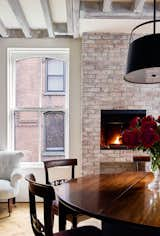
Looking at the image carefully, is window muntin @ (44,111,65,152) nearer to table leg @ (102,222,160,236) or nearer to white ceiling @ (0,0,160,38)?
white ceiling @ (0,0,160,38)

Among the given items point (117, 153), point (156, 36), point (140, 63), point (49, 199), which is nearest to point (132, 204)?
point (49, 199)

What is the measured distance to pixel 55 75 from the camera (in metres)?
4.97

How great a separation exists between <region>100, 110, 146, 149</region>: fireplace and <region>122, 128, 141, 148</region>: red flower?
2.48 m

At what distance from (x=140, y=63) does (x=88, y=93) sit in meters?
2.63

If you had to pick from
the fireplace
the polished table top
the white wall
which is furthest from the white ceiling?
the polished table top

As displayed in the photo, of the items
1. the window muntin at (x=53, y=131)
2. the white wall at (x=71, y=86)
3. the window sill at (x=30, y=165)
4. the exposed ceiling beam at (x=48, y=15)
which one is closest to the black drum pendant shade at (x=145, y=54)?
the exposed ceiling beam at (x=48, y=15)

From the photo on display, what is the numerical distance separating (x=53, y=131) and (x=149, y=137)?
3163 millimetres

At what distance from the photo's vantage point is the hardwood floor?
338 cm

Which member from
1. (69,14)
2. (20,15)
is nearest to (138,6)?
(69,14)

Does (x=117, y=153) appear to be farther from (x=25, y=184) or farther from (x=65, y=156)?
(x=25, y=184)

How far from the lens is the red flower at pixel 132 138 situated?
6.66ft

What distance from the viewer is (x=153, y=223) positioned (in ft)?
4.66

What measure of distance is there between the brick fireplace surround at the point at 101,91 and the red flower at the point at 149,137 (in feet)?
8.39

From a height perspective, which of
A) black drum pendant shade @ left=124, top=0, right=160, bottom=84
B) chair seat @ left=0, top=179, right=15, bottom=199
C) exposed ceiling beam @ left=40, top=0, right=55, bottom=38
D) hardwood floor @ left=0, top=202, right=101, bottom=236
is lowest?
hardwood floor @ left=0, top=202, right=101, bottom=236
